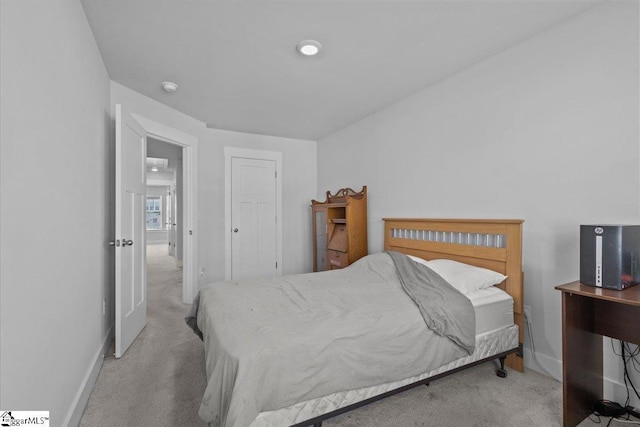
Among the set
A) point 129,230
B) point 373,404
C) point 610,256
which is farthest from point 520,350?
point 129,230

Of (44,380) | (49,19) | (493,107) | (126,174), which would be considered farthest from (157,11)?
(493,107)

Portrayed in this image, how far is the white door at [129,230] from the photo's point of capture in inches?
93.7

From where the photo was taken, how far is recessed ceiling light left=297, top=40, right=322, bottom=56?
219 centimetres

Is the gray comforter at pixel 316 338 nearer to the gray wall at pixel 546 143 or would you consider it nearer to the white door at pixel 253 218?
the gray wall at pixel 546 143

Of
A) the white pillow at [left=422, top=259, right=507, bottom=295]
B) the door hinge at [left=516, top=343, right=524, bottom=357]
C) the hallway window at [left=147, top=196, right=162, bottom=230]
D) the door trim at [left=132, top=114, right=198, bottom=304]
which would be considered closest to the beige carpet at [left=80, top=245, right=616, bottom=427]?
the door hinge at [left=516, top=343, right=524, bottom=357]

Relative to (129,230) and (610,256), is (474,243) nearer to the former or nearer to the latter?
(610,256)

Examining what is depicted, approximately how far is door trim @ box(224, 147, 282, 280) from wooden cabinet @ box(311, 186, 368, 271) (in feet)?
2.21

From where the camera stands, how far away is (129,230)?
263 cm

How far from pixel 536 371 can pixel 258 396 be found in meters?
2.08

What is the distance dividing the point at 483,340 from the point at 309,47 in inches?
95.6

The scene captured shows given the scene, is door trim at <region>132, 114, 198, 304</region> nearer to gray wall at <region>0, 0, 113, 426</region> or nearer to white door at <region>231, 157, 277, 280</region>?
white door at <region>231, 157, 277, 280</region>

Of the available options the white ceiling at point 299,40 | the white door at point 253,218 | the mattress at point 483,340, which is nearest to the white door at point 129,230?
the white ceiling at point 299,40

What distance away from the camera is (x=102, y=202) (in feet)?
7.94

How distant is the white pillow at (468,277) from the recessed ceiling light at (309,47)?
1947 mm
